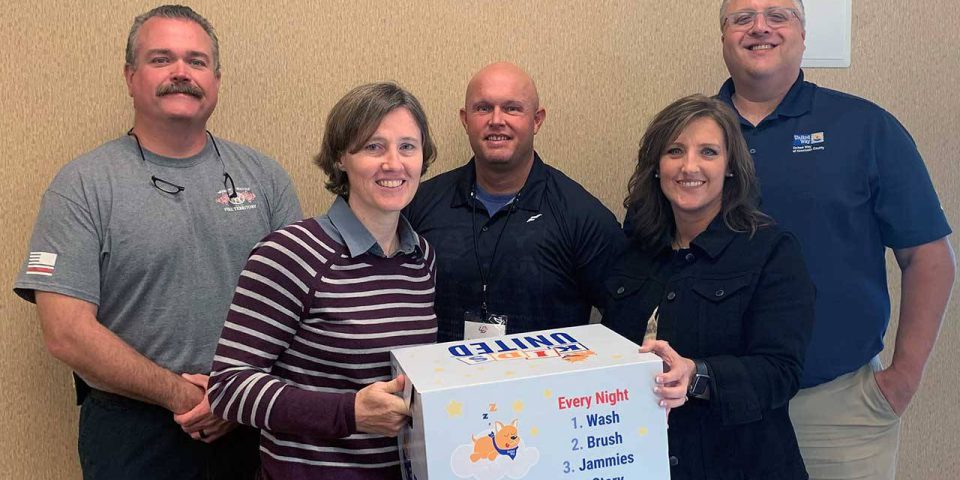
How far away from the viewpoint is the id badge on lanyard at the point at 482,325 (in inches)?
72.2

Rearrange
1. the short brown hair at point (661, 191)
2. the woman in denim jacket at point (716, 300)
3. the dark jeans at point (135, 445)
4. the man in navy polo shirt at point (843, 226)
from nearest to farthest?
1. the woman in denim jacket at point (716, 300)
2. the short brown hair at point (661, 191)
3. the dark jeans at point (135, 445)
4. the man in navy polo shirt at point (843, 226)

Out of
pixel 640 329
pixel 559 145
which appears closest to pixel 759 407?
pixel 640 329

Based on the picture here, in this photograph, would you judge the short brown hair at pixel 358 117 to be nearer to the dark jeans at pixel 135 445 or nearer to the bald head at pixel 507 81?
the bald head at pixel 507 81

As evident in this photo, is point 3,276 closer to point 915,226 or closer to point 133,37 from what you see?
point 133,37

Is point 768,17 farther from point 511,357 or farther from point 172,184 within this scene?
point 172,184

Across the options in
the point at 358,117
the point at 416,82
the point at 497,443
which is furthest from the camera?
the point at 416,82

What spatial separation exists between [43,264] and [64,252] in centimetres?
5

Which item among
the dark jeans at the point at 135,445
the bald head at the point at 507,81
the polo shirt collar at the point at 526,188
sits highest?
the bald head at the point at 507,81

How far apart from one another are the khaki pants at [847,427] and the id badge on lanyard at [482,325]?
0.84 meters

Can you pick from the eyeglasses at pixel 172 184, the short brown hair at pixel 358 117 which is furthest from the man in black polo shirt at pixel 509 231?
the short brown hair at pixel 358 117

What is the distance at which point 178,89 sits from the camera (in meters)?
1.79

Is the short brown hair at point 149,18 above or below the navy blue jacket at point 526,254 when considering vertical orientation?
above

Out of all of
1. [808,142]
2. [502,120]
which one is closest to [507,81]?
[502,120]

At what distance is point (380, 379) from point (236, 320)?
28 cm
